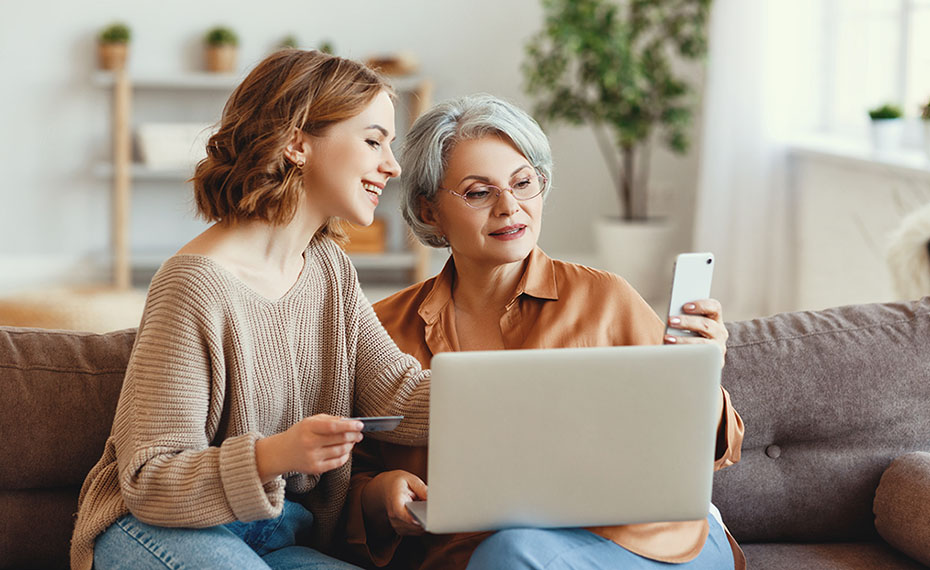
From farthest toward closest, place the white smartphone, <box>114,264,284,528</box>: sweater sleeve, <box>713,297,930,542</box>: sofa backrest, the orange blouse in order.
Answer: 1. <box>713,297,930,542</box>: sofa backrest
2. the orange blouse
3. the white smartphone
4. <box>114,264,284,528</box>: sweater sleeve

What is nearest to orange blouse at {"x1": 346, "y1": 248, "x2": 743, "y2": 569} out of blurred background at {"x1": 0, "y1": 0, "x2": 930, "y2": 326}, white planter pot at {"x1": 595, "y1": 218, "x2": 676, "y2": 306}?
blurred background at {"x1": 0, "y1": 0, "x2": 930, "y2": 326}

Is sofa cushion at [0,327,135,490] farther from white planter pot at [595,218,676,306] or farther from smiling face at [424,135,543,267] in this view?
white planter pot at [595,218,676,306]

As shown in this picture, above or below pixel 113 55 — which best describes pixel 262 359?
below

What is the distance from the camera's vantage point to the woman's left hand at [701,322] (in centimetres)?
146

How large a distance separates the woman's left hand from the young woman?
1.27 ft

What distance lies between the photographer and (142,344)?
1.38 metres

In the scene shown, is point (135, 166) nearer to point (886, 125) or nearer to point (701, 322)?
point (886, 125)

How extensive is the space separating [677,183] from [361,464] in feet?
13.6

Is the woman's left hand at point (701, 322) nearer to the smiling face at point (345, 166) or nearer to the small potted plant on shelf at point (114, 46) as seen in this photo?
the smiling face at point (345, 166)

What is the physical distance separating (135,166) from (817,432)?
4095 mm

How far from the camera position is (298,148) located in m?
1.49

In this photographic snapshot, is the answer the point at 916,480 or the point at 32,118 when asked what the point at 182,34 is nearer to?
the point at 32,118

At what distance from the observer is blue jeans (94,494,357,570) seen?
1337mm

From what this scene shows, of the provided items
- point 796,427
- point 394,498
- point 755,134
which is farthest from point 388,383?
point 755,134
